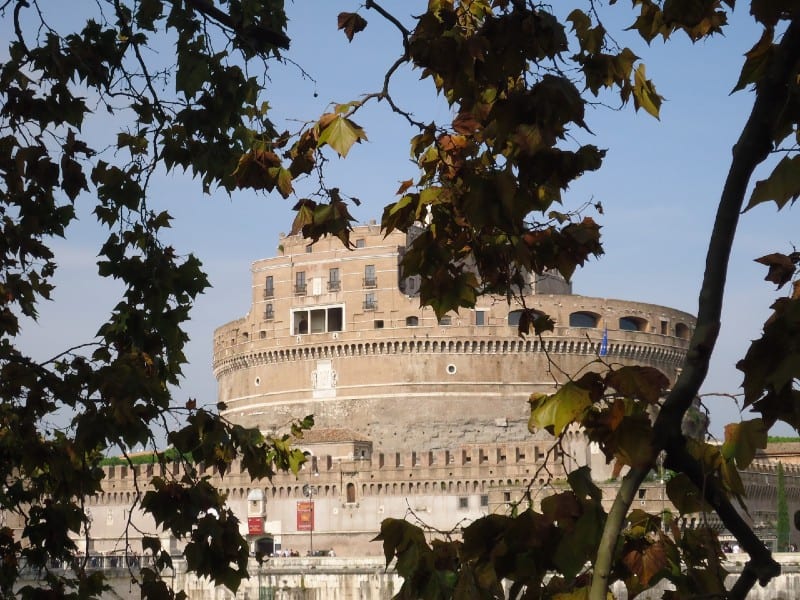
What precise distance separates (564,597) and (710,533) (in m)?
0.41

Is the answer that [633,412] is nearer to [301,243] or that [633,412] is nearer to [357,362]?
[357,362]

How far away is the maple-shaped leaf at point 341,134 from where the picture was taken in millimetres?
2531

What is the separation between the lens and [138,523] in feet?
133

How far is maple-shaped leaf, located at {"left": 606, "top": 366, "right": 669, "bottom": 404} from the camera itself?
7.18 ft

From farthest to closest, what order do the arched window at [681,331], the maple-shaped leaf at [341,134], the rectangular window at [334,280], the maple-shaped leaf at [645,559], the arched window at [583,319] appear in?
the arched window at [681,331] → the arched window at [583,319] → the rectangular window at [334,280] → the maple-shaped leaf at [341,134] → the maple-shaped leaf at [645,559]

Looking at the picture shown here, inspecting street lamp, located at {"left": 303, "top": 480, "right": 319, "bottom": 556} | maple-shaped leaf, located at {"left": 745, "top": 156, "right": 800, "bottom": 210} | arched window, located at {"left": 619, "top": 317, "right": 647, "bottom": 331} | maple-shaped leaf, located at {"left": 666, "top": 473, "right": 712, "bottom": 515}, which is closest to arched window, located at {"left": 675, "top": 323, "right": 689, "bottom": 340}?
arched window, located at {"left": 619, "top": 317, "right": 647, "bottom": 331}

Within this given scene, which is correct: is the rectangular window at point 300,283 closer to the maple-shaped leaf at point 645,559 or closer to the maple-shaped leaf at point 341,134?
the maple-shaped leaf at point 341,134

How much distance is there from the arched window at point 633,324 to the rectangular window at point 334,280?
10.7m

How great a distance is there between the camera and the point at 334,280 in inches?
1722

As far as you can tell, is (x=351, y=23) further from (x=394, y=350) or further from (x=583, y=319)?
(x=583, y=319)

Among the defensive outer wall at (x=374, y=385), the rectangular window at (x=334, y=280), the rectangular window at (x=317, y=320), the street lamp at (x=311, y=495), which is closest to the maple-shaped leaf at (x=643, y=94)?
the defensive outer wall at (x=374, y=385)

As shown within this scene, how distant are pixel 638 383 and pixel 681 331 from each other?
4660 centimetres

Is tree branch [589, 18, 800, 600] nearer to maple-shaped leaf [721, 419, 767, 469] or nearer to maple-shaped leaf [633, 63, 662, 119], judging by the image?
maple-shaped leaf [721, 419, 767, 469]

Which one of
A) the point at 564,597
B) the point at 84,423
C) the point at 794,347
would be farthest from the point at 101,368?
the point at 794,347
